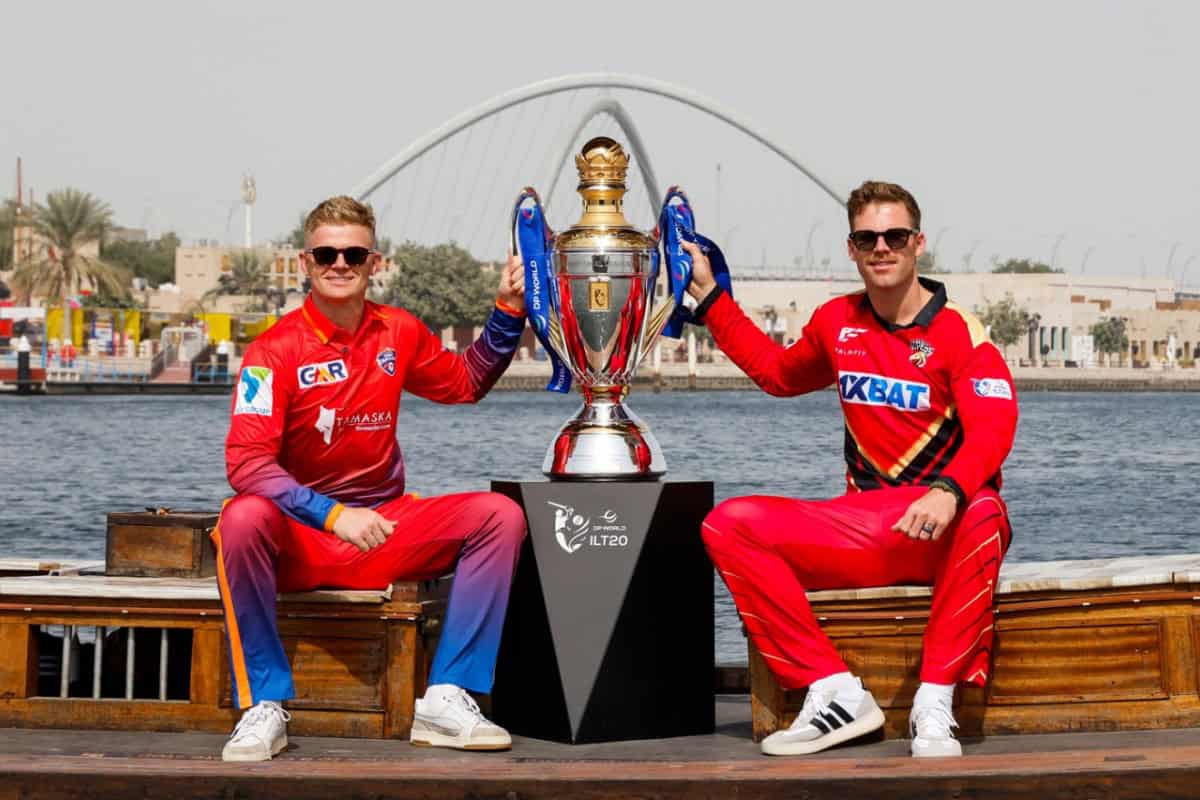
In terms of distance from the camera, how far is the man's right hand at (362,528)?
207 inches

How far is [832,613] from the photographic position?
541 centimetres

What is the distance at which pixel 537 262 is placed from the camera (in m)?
5.99

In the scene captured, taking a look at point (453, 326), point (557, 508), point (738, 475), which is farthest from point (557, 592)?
point (453, 326)

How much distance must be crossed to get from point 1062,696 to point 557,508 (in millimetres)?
1504

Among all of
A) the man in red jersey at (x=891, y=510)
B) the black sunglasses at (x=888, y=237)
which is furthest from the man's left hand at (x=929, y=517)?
the black sunglasses at (x=888, y=237)

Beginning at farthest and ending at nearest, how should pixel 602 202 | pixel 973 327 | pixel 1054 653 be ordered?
pixel 602 202
pixel 973 327
pixel 1054 653

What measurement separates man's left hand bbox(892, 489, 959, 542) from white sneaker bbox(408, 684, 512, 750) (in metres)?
1.24

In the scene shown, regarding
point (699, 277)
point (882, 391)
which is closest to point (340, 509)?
point (699, 277)

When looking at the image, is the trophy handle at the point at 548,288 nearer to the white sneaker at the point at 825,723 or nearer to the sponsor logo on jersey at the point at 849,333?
the sponsor logo on jersey at the point at 849,333

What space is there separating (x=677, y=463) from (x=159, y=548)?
4104cm

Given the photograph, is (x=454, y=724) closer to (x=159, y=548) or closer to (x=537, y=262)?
(x=159, y=548)

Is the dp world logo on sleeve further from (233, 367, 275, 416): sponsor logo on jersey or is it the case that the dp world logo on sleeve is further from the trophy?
(233, 367, 275, 416): sponsor logo on jersey

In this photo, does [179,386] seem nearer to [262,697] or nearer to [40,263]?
[40,263]

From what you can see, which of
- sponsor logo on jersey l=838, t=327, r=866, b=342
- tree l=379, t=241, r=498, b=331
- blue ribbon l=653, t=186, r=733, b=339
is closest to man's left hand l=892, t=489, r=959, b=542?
sponsor logo on jersey l=838, t=327, r=866, b=342
